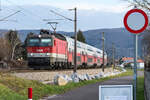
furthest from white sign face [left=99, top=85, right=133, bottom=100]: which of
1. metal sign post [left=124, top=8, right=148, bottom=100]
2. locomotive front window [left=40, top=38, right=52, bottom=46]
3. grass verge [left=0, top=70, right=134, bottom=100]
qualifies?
locomotive front window [left=40, top=38, right=52, bottom=46]

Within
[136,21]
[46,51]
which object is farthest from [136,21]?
[46,51]

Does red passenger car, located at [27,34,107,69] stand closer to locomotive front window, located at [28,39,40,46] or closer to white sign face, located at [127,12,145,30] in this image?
locomotive front window, located at [28,39,40,46]

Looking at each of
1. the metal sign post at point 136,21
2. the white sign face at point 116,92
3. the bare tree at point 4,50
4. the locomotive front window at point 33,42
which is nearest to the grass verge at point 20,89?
the white sign face at point 116,92

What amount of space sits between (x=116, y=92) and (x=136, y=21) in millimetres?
1789

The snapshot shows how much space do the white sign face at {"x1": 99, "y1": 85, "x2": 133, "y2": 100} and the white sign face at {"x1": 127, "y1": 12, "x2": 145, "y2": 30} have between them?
148 cm

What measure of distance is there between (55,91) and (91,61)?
148ft

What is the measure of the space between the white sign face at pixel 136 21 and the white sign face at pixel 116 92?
58.3 inches

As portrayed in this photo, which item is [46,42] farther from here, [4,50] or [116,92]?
[4,50]

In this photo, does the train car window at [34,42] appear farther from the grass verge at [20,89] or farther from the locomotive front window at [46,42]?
the grass verge at [20,89]

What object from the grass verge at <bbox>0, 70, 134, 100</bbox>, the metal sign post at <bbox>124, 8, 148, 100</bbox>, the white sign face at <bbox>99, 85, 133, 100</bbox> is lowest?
the grass verge at <bbox>0, 70, 134, 100</bbox>

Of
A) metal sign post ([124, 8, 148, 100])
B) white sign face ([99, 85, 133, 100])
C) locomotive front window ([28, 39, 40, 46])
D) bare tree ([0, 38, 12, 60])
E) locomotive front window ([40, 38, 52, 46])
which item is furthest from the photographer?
bare tree ([0, 38, 12, 60])

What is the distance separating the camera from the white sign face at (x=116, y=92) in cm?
912

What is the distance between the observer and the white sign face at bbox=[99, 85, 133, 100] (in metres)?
9.12

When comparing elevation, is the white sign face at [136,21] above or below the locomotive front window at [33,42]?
below
